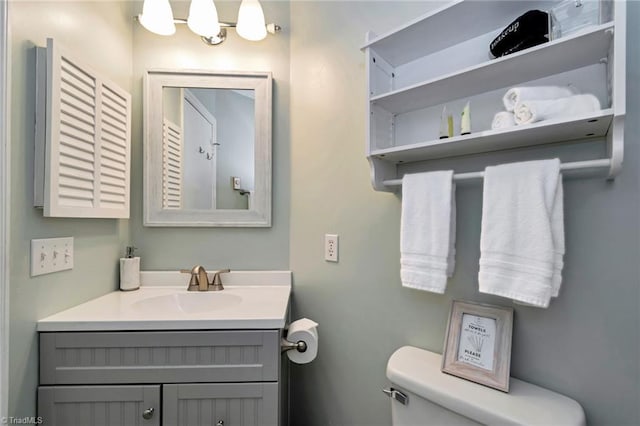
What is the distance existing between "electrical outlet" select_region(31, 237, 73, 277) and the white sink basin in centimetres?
35

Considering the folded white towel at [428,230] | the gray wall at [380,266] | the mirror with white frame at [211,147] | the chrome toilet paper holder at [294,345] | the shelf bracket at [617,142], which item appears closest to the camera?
the shelf bracket at [617,142]

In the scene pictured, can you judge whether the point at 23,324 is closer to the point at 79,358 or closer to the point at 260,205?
the point at 79,358

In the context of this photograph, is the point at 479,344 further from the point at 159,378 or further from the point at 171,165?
the point at 171,165

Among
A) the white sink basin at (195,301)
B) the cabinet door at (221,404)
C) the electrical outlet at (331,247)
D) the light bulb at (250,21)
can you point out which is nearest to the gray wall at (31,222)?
the white sink basin at (195,301)

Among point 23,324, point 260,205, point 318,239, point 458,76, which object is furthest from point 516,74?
point 23,324

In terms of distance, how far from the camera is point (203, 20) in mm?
1376

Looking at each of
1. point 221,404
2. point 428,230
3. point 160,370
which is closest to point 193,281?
point 160,370

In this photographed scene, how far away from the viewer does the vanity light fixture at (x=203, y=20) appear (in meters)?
1.37

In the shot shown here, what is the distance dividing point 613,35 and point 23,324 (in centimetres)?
169

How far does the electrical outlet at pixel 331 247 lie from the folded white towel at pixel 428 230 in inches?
16.6

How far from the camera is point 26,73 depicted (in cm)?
98

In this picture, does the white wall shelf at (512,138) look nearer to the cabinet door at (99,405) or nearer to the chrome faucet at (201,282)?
the chrome faucet at (201,282)

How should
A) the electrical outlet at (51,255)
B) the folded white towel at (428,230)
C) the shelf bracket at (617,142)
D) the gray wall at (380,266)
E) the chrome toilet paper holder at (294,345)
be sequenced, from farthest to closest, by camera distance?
the chrome toilet paper holder at (294,345)
the electrical outlet at (51,255)
the folded white towel at (428,230)
the gray wall at (380,266)
the shelf bracket at (617,142)

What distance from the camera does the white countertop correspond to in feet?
3.26
